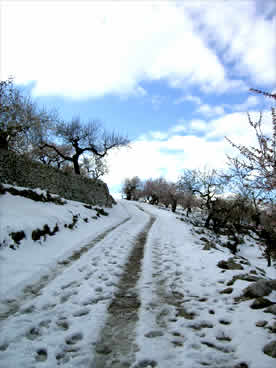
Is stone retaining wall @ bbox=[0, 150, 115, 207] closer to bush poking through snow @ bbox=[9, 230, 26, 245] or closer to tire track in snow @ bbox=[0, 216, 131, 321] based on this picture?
bush poking through snow @ bbox=[9, 230, 26, 245]

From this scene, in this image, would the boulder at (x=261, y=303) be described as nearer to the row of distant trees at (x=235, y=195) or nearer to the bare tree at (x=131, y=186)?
the row of distant trees at (x=235, y=195)

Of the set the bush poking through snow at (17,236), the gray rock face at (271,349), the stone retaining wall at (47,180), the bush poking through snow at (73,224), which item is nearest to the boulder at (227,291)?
the gray rock face at (271,349)

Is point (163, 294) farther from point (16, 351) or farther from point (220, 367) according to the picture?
point (16, 351)

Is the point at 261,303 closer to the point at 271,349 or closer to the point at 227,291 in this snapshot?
the point at 227,291

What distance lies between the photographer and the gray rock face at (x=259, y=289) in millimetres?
3607

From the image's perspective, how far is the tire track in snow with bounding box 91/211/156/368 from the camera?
7.23 ft

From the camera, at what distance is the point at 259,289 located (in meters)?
3.68

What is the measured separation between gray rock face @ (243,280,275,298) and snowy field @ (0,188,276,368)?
0.10 metres

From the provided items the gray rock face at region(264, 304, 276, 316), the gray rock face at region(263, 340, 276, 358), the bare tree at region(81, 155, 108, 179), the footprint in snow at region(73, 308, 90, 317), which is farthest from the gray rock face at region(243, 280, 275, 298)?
the bare tree at region(81, 155, 108, 179)

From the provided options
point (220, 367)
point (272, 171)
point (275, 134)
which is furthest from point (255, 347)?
point (275, 134)

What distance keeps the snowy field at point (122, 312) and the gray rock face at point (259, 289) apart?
0.32 feet

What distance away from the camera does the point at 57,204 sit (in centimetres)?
1191

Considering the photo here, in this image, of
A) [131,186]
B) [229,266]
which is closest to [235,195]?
[229,266]

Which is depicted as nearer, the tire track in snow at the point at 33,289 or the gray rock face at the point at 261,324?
the gray rock face at the point at 261,324
